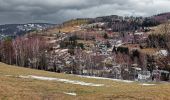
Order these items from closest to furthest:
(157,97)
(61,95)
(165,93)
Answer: (61,95)
(157,97)
(165,93)

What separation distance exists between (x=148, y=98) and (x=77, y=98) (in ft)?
33.7

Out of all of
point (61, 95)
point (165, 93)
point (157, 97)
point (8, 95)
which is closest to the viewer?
point (8, 95)

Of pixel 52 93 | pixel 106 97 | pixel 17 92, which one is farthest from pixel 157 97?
pixel 17 92

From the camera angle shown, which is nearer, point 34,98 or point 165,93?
point 34,98

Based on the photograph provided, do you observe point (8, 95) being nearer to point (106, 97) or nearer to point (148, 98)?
point (106, 97)

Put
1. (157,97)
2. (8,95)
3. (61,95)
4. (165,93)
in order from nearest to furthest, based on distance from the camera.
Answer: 1. (8,95)
2. (61,95)
3. (157,97)
4. (165,93)

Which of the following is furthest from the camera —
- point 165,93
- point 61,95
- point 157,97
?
point 165,93

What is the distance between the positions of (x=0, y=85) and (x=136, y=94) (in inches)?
754

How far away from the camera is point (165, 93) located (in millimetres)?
53688

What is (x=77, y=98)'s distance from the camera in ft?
150

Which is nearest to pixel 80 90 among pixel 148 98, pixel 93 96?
pixel 93 96

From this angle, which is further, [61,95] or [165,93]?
[165,93]

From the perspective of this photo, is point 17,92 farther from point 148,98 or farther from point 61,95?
point 148,98

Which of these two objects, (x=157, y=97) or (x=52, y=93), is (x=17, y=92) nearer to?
(x=52, y=93)
